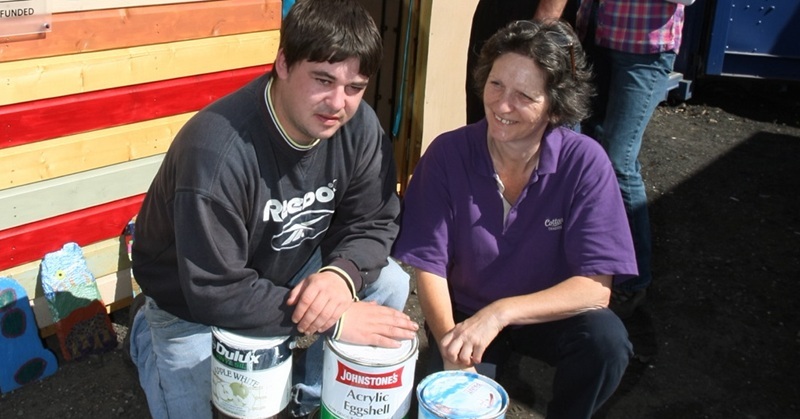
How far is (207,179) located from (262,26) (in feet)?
5.21

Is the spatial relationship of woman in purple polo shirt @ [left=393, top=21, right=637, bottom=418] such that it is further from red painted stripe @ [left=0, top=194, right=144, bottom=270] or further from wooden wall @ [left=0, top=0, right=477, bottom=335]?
red painted stripe @ [left=0, top=194, right=144, bottom=270]

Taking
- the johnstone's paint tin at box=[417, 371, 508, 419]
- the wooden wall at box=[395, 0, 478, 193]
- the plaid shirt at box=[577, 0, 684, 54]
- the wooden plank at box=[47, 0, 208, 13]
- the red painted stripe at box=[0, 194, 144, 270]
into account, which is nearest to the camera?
the johnstone's paint tin at box=[417, 371, 508, 419]

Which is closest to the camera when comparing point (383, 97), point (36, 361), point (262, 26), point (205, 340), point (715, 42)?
point (205, 340)

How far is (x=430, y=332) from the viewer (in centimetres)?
292

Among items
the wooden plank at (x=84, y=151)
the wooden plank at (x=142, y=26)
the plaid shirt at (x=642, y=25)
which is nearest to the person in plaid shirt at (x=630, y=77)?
the plaid shirt at (x=642, y=25)

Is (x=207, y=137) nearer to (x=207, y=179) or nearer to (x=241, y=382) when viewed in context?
(x=207, y=179)

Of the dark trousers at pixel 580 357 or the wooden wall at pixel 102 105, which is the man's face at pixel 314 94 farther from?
the wooden wall at pixel 102 105

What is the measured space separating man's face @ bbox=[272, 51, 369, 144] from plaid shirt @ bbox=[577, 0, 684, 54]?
1.64 metres

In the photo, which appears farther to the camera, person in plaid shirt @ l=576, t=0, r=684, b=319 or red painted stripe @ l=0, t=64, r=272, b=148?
person in plaid shirt @ l=576, t=0, r=684, b=319

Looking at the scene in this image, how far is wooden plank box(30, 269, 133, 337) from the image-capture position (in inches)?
135

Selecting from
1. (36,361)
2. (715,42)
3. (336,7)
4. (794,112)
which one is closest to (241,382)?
(336,7)

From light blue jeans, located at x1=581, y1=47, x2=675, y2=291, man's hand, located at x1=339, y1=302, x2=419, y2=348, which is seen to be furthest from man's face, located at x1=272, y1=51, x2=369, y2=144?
light blue jeans, located at x1=581, y1=47, x2=675, y2=291

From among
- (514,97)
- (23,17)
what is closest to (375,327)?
(514,97)

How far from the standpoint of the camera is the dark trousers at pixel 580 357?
2.59 metres
